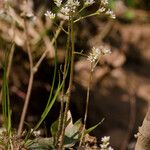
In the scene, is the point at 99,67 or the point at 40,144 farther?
the point at 99,67

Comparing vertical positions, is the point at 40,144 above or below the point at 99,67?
above

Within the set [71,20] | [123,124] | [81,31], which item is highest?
[71,20]

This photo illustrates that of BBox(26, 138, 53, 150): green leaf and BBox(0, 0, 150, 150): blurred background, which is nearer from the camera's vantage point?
BBox(26, 138, 53, 150): green leaf

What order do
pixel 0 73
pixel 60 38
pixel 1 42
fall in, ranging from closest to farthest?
pixel 1 42 < pixel 0 73 < pixel 60 38

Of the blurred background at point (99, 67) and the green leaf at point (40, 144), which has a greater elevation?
the green leaf at point (40, 144)

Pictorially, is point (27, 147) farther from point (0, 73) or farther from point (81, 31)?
point (81, 31)

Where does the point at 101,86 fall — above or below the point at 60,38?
below

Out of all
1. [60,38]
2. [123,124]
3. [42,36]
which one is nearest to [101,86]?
[123,124]

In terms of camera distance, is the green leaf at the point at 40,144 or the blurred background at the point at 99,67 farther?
the blurred background at the point at 99,67
